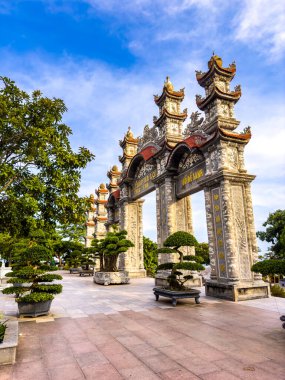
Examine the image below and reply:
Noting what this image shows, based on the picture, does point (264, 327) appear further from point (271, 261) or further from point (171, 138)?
point (171, 138)

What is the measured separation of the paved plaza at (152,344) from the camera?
3535mm

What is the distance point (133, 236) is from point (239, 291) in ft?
35.5

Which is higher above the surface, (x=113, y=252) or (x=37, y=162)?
(x=37, y=162)

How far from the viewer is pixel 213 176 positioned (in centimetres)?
1038

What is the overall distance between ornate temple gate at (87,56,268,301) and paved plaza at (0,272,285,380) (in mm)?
2162

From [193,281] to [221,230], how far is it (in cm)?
384

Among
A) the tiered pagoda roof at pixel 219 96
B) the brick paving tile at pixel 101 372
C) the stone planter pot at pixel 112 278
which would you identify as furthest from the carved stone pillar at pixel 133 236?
the brick paving tile at pixel 101 372

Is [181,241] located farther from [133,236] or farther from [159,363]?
[133,236]

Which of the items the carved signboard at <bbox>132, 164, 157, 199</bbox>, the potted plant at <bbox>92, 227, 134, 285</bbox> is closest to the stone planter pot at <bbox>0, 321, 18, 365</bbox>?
the potted plant at <bbox>92, 227, 134, 285</bbox>

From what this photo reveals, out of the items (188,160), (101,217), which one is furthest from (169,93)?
(101,217)

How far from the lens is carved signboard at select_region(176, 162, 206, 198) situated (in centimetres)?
1197

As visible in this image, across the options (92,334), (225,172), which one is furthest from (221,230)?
(92,334)

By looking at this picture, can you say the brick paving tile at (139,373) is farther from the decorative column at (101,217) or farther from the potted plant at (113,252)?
the decorative column at (101,217)

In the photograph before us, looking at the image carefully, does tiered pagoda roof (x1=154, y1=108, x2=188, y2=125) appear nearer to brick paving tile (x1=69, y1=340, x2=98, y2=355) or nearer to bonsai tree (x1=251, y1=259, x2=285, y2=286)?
bonsai tree (x1=251, y1=259, x2=285, y2=286)
